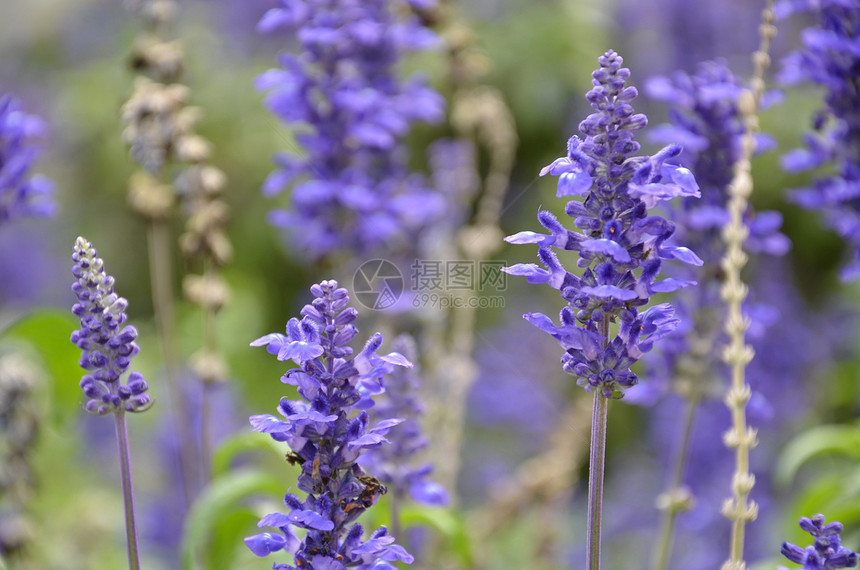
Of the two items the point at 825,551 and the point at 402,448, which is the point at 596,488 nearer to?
the point at 825,551

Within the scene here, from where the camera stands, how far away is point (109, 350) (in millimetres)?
1523

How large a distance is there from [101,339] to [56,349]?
141cm

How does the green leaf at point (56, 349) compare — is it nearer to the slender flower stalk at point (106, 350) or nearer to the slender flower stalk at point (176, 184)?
the slender flower stalk at point (176, 184)

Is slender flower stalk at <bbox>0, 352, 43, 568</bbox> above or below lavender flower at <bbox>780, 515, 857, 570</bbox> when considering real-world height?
above

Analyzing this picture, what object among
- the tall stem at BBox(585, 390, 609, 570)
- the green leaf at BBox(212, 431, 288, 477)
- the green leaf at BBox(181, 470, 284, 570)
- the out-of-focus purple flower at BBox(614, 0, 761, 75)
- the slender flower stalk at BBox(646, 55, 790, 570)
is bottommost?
the tall stem at BBox(585, 390, 609, 570)

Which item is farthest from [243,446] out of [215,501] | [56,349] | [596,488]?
[596,488]

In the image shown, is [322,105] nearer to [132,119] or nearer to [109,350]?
[132,119]

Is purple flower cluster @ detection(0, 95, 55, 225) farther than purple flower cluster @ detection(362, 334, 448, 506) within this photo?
Yes

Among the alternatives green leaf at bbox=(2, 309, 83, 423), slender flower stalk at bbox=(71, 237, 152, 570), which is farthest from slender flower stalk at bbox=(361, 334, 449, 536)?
green leaf at bbox=(2, 309, 83, 423)

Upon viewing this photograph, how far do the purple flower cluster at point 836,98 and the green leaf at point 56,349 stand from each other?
7.64ft

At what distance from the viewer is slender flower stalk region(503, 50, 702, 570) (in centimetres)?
145

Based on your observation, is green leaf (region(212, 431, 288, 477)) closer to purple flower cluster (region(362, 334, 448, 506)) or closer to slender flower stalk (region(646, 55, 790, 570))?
purple flower cluster (region(362, 334, 448, 506))

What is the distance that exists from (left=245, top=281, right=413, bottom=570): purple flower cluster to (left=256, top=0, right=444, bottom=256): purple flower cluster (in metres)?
1.34

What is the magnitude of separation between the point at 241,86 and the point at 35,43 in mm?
3246
